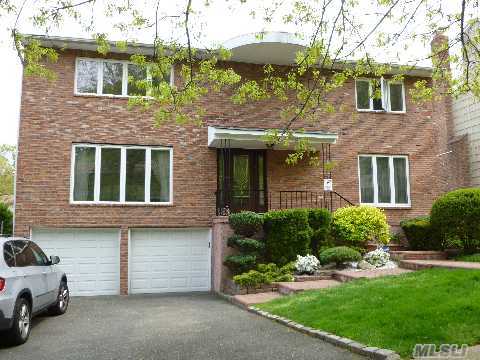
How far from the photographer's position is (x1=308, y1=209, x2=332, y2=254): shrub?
45.8ft

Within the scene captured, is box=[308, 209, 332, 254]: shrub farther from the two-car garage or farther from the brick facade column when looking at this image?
the brick facade column

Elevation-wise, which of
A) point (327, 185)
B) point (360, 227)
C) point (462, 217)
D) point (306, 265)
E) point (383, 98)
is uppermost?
point (383, 98)

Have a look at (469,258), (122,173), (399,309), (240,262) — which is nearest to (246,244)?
(240,262)

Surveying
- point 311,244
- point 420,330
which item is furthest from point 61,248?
point 420,330

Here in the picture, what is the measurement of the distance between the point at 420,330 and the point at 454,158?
1456 centimetres

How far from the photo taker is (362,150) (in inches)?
651

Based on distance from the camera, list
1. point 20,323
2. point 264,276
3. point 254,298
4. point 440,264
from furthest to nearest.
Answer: point 264,276, point 254,298, point 440,264, point 20,323

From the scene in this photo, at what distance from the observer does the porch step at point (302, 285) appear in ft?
35.6

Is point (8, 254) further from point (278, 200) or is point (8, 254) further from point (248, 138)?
point (278, 200)

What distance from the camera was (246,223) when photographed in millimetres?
13062

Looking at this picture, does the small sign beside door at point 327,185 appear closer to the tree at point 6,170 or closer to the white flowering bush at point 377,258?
the white flowering bush at point 377,258

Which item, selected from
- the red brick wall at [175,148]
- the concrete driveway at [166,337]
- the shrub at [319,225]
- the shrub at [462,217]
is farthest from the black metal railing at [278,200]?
the concrete driveway at [166,337]

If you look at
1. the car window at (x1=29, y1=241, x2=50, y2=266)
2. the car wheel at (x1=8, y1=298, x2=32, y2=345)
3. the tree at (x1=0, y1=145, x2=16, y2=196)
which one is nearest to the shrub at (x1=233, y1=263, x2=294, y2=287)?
the car window at (x1=29, y1=241, x2=50, y2=266)

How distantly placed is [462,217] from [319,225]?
12.5ft
